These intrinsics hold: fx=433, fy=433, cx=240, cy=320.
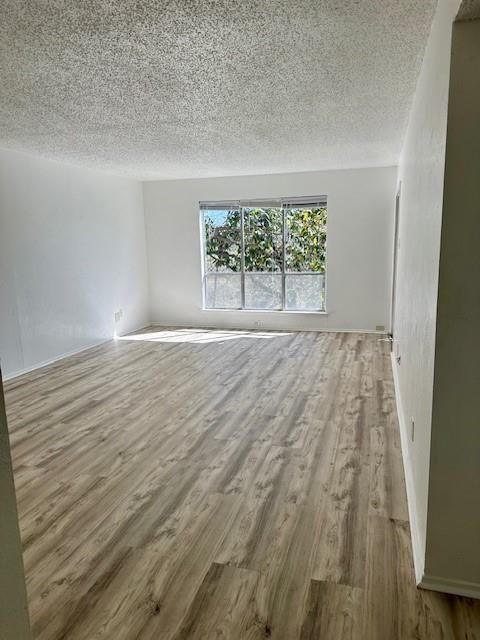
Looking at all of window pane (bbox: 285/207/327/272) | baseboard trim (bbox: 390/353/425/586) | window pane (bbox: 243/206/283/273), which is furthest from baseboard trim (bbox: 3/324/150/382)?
baseboard trim (bbox: 390/353/425/586)

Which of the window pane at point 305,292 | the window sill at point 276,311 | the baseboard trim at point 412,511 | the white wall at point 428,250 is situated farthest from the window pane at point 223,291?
the white wall at point 428,250

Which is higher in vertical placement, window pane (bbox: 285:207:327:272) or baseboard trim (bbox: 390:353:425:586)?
window pane (bbox: 285:207:327:272)

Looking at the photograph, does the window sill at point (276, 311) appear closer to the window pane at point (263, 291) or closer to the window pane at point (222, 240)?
the window pane at point (263, 291)

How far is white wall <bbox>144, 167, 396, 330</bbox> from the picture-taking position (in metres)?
6.51

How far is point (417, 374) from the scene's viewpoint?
2.29 metres

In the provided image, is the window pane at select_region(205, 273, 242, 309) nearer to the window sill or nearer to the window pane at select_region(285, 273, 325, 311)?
the window sill

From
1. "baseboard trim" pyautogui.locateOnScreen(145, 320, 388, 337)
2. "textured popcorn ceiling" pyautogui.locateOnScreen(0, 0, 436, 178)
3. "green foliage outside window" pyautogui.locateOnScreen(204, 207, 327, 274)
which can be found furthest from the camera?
"green foliage outside window" pyautogui.locateOnScreen(204, 207, 327, 274)

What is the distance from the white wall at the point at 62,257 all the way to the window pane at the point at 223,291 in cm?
123

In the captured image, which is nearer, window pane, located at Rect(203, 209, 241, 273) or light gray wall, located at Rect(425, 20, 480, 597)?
light gray wall, located at Rect(425, 20, 480, 597)

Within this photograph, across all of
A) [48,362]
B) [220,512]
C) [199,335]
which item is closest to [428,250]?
[220,512]

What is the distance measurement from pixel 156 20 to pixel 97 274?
186 inches

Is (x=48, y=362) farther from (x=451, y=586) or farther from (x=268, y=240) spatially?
(x=451, y=586)

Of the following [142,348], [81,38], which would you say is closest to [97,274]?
[142,348]

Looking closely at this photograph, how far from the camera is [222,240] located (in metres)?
7.40
